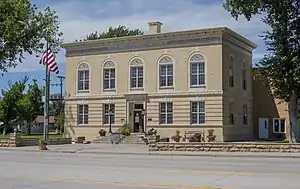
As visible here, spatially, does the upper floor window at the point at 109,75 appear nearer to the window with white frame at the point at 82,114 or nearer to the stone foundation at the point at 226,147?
the window with white frame at the point at 82,114

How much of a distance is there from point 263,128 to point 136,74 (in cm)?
1392

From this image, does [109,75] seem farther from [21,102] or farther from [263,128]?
[21,102]

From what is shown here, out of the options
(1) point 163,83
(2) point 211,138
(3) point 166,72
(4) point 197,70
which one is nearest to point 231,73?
(4) point 197,70

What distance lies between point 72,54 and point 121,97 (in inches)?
288

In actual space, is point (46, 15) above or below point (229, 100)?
above

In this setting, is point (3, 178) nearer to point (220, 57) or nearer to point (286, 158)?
point (286, 158)

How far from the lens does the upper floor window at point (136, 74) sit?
4481cm

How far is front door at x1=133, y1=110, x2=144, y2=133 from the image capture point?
44.7m

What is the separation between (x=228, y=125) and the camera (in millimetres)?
42281

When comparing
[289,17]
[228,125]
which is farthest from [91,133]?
[289,17]

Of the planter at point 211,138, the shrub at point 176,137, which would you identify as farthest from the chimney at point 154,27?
the planter at point 211,138

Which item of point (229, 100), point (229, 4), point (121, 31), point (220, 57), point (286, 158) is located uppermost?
point (121, 31)

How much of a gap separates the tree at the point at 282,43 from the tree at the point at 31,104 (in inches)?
2002

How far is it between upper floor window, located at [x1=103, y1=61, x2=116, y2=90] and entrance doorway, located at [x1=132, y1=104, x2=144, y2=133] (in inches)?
126
